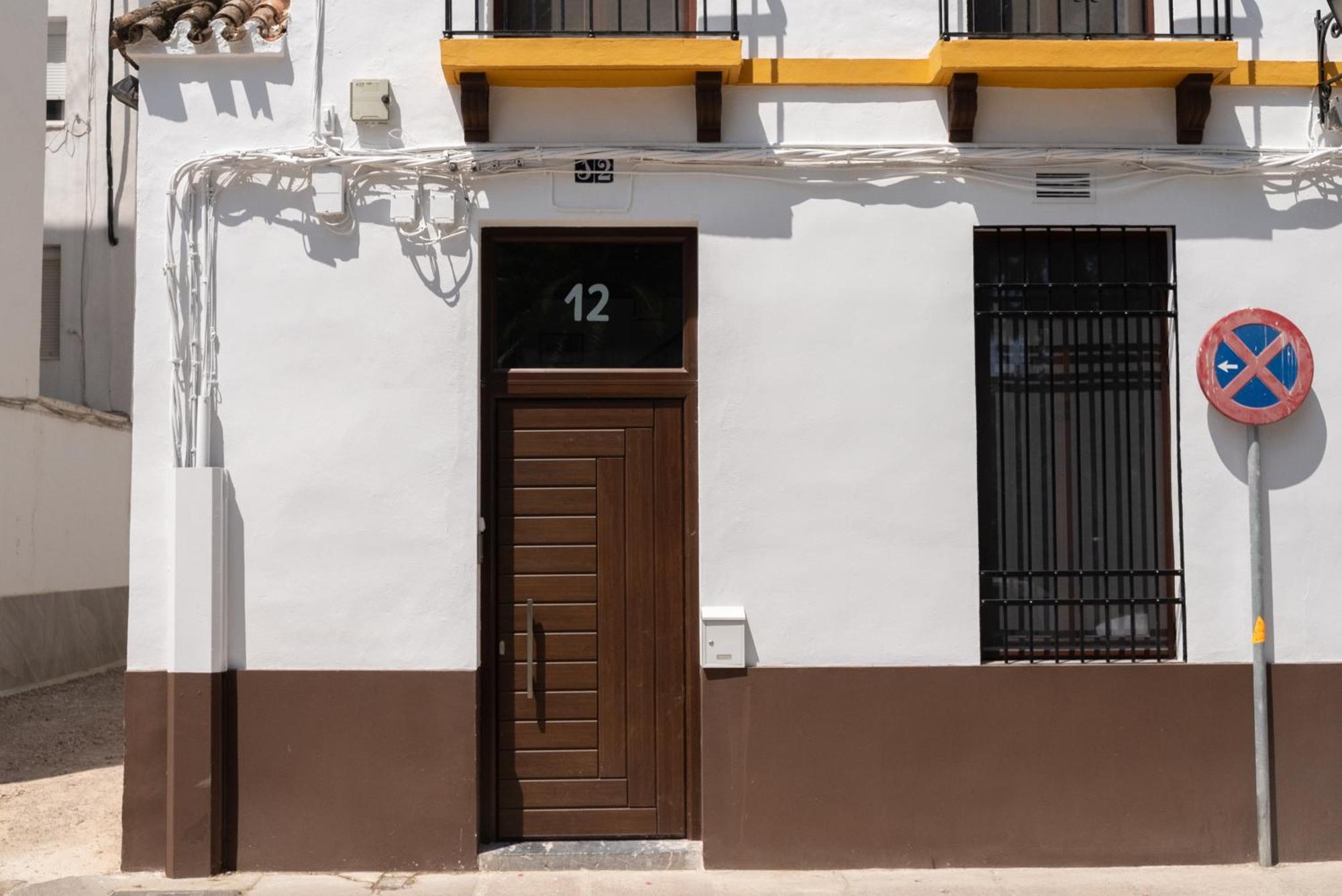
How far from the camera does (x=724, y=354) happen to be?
6.87 metres

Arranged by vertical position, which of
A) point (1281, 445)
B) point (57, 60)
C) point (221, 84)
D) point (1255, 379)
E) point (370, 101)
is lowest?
point (1281, 445)

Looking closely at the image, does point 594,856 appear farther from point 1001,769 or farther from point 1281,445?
point 1281,445

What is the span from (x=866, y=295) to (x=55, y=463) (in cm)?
980

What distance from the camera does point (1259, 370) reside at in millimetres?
6746

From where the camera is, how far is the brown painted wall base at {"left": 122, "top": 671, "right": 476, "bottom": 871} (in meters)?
6.69

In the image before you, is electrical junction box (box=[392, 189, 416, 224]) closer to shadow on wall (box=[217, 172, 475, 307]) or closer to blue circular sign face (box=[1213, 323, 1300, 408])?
shadow on wall (box=[217, 172, 475, 307])

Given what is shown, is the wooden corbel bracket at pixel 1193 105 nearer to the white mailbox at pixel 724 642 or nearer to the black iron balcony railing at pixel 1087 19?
the black iron balcony railing at pixel 1087 19

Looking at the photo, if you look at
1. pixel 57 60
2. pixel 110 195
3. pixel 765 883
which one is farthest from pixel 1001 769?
pixel 57 60

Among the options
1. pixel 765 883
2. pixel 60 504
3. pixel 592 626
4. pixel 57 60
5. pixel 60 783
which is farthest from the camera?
pixel 57 60

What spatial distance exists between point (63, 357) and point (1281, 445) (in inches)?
576

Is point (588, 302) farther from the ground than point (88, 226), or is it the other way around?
point (88, 226)

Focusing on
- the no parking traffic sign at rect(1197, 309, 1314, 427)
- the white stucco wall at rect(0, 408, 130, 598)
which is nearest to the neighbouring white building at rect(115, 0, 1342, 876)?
the no parking traffic sign at rect(1197, 309, 1314, 427)

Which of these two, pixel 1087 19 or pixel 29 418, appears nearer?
pixel 1087 19

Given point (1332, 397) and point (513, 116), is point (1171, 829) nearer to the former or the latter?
point (1332, 397)
